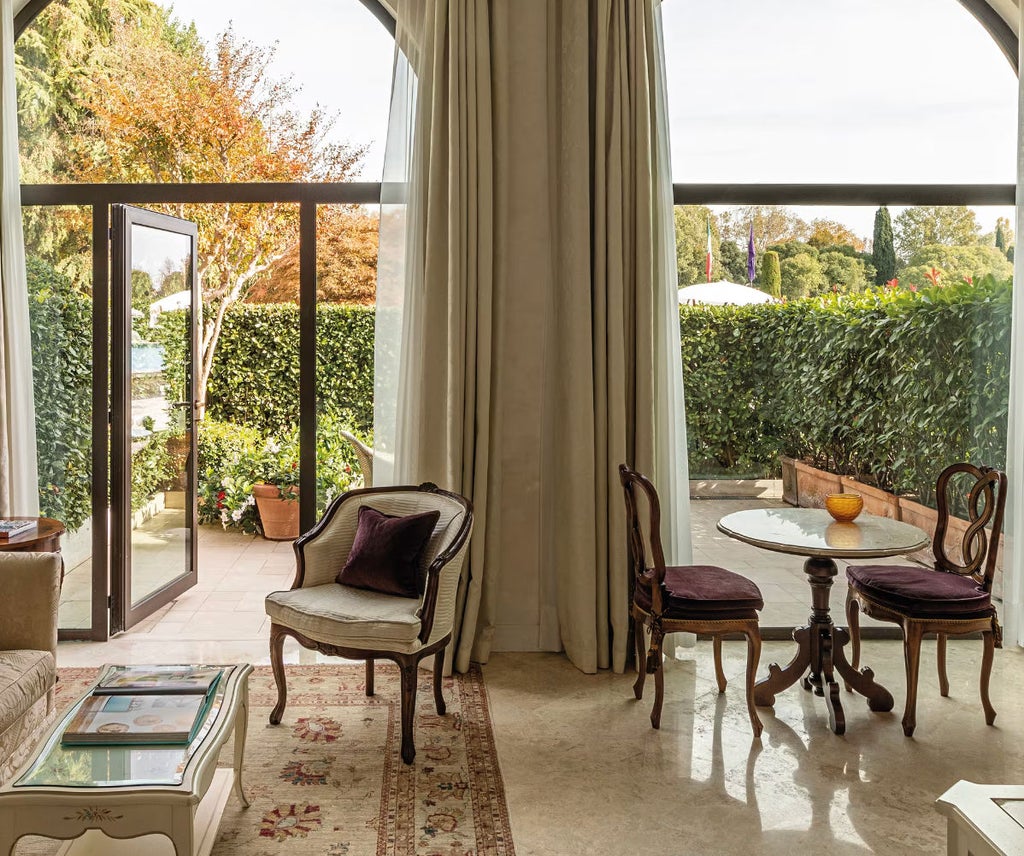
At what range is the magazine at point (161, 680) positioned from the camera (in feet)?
8.32

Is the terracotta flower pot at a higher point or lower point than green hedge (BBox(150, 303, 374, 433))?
lower

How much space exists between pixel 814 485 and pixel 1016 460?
0.90 metres

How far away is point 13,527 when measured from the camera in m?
3.45

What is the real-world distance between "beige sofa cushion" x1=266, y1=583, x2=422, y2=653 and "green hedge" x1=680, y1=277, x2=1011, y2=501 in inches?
73.5

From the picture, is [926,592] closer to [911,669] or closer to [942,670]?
[911,669]

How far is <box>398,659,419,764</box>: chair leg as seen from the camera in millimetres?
3016

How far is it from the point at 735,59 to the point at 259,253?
3179mm

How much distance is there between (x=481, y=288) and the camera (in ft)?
12.8

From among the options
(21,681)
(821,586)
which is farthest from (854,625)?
(21,681)

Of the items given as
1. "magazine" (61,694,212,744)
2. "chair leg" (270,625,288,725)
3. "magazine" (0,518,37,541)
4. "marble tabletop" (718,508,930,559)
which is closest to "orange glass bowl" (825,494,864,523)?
"marble tabletop" (718,508,930,559)

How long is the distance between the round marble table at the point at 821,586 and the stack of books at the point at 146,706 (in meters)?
1.91

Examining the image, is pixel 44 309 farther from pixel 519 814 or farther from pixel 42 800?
pixel 519 814

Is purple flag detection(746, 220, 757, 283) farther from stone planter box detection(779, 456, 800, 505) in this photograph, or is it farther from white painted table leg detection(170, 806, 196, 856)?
white painted table leg detection(170, 806, 196, 856)

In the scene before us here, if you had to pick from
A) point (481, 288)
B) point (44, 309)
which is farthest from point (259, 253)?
point (481, 288)
